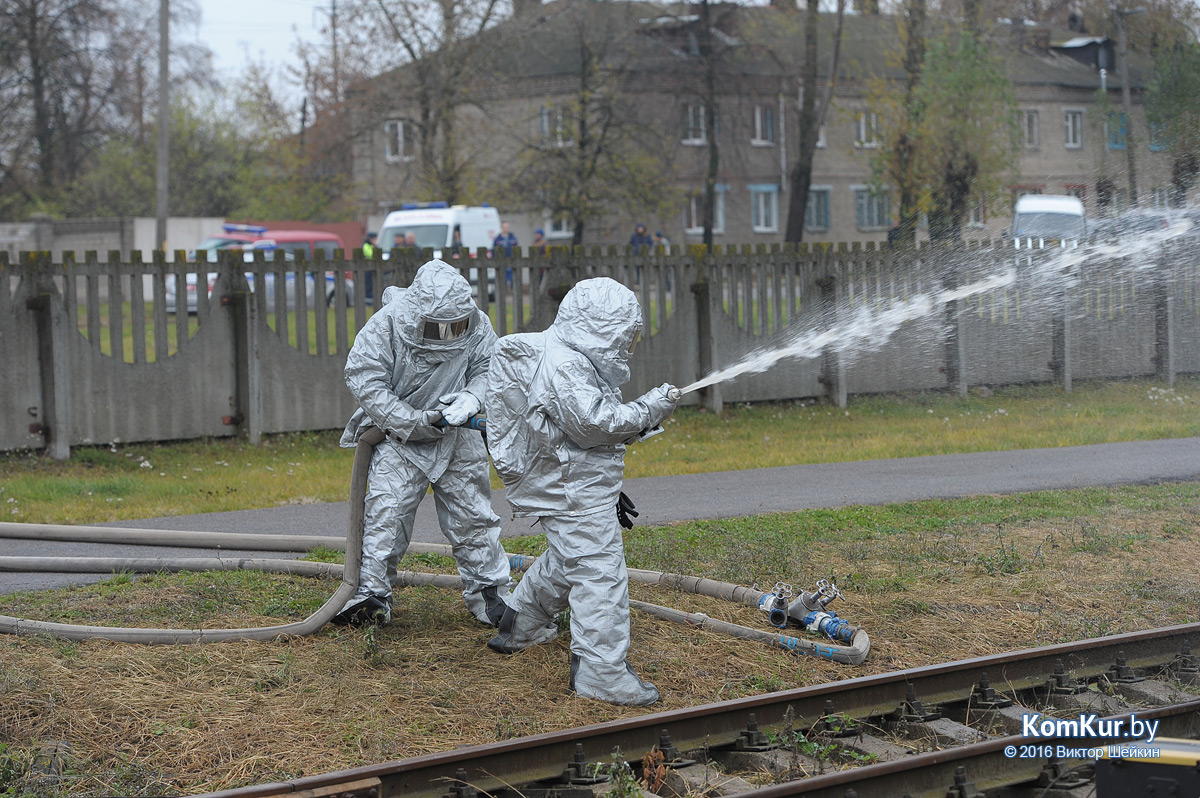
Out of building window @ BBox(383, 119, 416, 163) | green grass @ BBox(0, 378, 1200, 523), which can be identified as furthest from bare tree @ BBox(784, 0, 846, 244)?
green grass @ BBox(0, 378, 1200, 523)

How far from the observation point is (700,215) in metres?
44.5

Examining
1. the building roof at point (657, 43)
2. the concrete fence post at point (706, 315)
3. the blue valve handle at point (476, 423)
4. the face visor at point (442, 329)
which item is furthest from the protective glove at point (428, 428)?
the building roof at point (657, 43)

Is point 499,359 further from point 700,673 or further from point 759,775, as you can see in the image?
point 759,775

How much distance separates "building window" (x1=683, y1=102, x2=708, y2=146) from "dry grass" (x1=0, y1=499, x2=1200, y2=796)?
105 feet

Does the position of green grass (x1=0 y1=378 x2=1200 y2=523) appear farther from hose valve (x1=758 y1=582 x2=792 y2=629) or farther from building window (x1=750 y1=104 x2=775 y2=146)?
building window (x1=750 y1=104 x2=775 y2=146)

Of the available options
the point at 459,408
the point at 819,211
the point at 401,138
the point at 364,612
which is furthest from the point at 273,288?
the point at 819,211

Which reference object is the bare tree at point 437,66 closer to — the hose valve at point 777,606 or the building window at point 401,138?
the building window at point 401,138

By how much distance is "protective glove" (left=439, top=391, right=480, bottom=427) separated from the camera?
5926 mm

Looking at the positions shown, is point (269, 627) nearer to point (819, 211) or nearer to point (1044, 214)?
point (1044, 214)

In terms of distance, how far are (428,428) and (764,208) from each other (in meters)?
41.4

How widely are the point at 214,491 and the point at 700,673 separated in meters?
6.02

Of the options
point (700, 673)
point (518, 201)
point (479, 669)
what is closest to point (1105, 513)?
point (700, 673)

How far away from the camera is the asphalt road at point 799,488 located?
8.71 metres

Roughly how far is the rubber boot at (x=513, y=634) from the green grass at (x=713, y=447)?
447 cm
